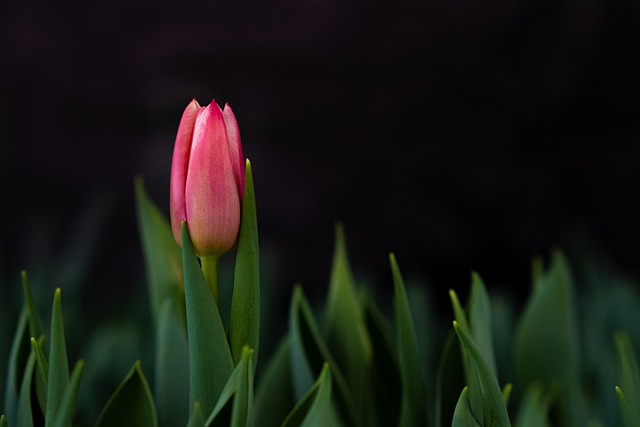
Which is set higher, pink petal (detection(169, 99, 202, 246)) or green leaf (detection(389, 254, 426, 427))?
pink petal (detection(169, 99, 202, 246))

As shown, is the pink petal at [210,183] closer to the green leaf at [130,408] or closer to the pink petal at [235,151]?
the pink petal at [235,151]

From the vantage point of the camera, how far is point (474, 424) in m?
0.47

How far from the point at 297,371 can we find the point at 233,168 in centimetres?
20

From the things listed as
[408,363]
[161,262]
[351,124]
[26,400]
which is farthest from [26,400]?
[351,124]

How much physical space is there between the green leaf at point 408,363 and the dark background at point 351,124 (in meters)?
0.72

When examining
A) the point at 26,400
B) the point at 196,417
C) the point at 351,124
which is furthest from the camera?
the point at 351,124

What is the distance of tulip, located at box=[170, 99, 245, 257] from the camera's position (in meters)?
0.43

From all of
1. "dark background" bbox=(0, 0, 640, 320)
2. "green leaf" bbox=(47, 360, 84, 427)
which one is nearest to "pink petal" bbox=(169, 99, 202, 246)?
"green leaf" bbox=(47, 360, 84, 427)

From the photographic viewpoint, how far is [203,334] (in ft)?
1.50

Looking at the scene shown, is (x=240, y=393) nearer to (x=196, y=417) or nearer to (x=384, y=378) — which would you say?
(x=196, y=417)

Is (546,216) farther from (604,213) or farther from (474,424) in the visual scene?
(474,424)

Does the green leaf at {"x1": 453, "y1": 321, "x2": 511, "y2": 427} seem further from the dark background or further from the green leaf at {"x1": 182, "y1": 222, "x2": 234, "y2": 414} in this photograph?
the dark background

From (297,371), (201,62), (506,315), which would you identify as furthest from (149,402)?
(201,62)

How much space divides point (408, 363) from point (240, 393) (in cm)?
15
